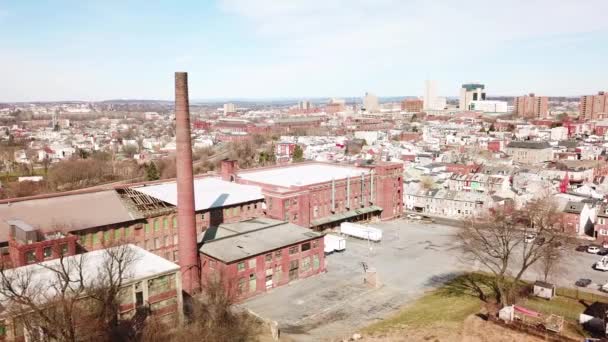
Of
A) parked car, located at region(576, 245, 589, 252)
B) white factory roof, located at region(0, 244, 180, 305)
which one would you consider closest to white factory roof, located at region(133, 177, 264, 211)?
white factory roof, located at region(0, 244, 180, 305)

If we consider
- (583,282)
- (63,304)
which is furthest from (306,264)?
(583,282)

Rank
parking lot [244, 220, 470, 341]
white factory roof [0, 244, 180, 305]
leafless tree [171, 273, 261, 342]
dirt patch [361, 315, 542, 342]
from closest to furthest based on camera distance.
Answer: white factory roof [0, 244, 180, 305] < leafless tree [171, 273, 261, 342] < dirt patch [361, 315, 542, 342] < parking lot [244, 220, 470, 341]

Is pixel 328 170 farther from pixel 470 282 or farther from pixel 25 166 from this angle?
pixel 25 166

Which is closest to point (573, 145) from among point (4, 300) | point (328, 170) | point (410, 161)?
point (410, 161)

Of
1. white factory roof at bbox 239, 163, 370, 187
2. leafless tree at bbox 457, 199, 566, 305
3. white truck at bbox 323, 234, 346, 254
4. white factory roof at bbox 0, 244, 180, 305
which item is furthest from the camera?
white factory roof at bbox 239, 163, 370, 187

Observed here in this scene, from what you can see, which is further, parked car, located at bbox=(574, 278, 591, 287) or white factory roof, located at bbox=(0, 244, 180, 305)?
parked car, located at bbox=(574, 278, 591, 287)

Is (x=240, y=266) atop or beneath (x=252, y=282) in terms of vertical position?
atop

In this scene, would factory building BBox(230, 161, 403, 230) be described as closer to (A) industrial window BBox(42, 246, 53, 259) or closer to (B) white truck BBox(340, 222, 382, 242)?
(B) white truck BBox(340, 222, 382, 242)

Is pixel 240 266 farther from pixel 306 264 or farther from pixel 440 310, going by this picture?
pixel 440 310
